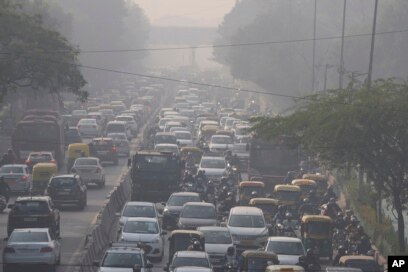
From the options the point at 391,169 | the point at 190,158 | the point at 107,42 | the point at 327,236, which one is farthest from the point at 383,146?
the point at 107,42

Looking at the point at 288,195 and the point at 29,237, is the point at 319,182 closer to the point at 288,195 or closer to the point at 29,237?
the point at 288,195

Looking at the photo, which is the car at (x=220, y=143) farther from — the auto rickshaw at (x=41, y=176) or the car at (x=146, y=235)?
the car at (x=146, y=235)

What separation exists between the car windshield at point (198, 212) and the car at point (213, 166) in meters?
15.0

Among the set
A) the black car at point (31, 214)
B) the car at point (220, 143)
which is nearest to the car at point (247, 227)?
the black car at point (31, 214)

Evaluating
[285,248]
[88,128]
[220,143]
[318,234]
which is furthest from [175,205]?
[88,128]

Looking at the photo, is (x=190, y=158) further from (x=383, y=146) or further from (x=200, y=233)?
(x=200, y=233)

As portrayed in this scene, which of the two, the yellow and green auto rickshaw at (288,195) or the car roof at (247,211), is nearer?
the car roof at (247,211)

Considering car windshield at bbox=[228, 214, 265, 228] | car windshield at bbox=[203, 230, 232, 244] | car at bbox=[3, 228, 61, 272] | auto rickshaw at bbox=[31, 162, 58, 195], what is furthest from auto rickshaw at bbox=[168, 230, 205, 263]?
auto rickshaw at bbox=[31, 162, 58, 195]

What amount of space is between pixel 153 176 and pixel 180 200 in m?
5.22

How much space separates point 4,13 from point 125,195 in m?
8.21

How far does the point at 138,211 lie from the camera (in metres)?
44.6

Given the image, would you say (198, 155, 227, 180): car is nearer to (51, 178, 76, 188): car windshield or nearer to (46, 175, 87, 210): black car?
(46, 175, 87, 210): black car

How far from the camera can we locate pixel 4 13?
5425 cm

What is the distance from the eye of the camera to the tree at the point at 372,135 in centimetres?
4572
